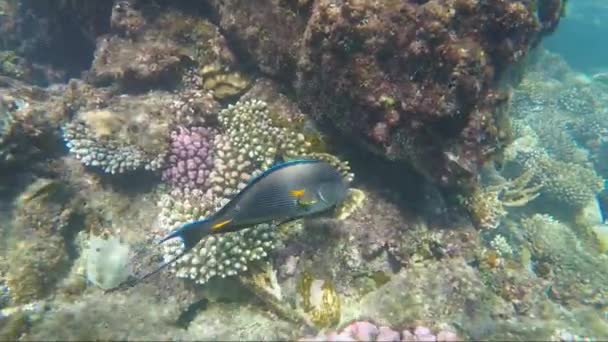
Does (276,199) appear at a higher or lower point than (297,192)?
lower

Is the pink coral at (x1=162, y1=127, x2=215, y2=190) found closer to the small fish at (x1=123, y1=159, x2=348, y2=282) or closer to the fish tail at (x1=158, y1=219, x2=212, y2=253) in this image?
the small fish at (x1=123, y1=159, x2=348, y2=282)

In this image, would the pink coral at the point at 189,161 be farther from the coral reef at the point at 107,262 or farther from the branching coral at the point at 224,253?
the coral reef at the point at 107,262

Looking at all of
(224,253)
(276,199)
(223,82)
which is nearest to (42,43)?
(223,82)

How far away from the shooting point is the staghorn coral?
17.1ft

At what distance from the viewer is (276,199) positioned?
324 centimetres

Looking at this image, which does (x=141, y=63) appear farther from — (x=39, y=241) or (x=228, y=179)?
(x=39, y=241)

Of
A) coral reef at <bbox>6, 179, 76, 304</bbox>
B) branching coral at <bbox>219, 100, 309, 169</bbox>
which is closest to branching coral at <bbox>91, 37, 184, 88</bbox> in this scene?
branching coral at <bbox>219, 100, 309, 169</bbox>

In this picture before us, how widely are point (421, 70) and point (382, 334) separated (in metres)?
2.55

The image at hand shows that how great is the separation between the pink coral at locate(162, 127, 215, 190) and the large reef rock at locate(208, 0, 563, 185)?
1639 mm

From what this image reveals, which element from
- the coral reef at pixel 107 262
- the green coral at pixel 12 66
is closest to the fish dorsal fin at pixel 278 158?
the coral reef at pixel 107 262

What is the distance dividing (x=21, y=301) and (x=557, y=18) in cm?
763

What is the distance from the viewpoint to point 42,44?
9.58 metres

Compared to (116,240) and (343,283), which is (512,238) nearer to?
(343,283)

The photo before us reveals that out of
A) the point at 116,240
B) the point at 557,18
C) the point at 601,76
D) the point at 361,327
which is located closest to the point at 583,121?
the point at 601,76
